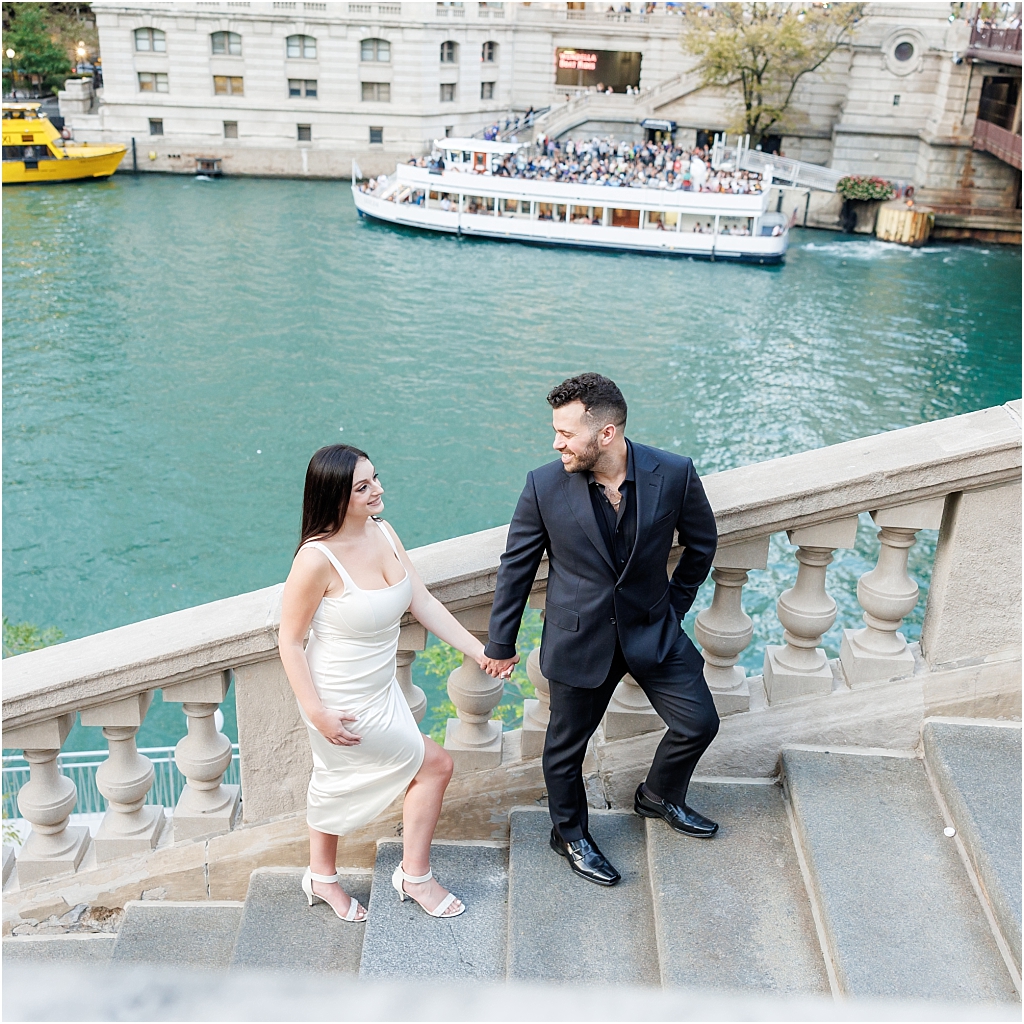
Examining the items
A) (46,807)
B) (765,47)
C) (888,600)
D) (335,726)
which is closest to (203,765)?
(46,807)

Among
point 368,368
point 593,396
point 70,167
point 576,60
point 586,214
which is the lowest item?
point 368,368

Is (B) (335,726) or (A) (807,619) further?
(A) (807,619)

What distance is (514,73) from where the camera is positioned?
56.9 m

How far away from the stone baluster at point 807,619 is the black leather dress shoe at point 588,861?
0.88 m

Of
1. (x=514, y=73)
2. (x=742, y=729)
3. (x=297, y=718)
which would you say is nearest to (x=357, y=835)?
(x=297, y=718)

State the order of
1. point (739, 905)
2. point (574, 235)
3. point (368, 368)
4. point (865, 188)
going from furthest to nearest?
point (865, 188) < point (574, 235) < point (368, 368) < point (739, 905)

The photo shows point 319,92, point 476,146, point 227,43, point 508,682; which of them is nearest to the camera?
point 508,682

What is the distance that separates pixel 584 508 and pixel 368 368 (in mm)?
26826

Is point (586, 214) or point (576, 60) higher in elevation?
point (576, 60)

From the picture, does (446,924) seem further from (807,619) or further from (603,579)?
(807,619)

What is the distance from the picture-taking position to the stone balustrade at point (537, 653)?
3.74m

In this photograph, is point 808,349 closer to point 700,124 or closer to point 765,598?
point 765,598

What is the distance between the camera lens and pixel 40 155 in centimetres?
4622

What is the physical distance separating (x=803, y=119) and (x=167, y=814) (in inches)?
2111
